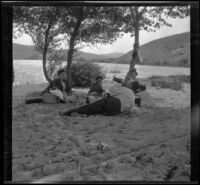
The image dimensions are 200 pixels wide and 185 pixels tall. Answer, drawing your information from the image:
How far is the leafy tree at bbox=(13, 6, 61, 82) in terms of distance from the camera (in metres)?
5.10

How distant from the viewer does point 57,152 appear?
17.3 feet

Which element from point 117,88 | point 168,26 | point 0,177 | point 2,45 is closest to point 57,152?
point 0,177

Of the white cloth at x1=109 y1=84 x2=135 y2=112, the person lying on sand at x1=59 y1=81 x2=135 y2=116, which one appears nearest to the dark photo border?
the person lying on sand at x1=59 y1=81 x2=135 y2=116

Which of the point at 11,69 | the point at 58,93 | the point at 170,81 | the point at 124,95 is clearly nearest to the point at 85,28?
the point at 58,93

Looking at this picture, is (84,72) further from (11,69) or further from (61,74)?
(11,69)

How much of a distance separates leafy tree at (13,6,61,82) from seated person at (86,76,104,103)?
2.31 ft

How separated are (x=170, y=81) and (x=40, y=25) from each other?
2.38m

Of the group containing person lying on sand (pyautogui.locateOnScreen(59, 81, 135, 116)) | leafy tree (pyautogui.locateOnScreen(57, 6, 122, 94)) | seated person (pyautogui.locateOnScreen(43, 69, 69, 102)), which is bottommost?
person lying on sand (pyautogui.locateOnScreen(59, 81, 135, 116))

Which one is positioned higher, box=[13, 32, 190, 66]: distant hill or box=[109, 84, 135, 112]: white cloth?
box=[13, 32, 190, 66]: distant hill

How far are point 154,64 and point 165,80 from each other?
1.55 ft

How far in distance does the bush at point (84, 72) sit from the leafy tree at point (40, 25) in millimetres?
425

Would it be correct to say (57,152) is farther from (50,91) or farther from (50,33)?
(50,33)

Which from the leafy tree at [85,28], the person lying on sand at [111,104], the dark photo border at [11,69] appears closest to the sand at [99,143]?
the person lying on sand at [111,104]

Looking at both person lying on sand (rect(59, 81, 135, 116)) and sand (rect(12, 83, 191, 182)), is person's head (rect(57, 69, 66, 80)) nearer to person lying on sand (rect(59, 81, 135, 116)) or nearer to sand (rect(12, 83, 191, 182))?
sand (rect(12, 83, 191, 182))
